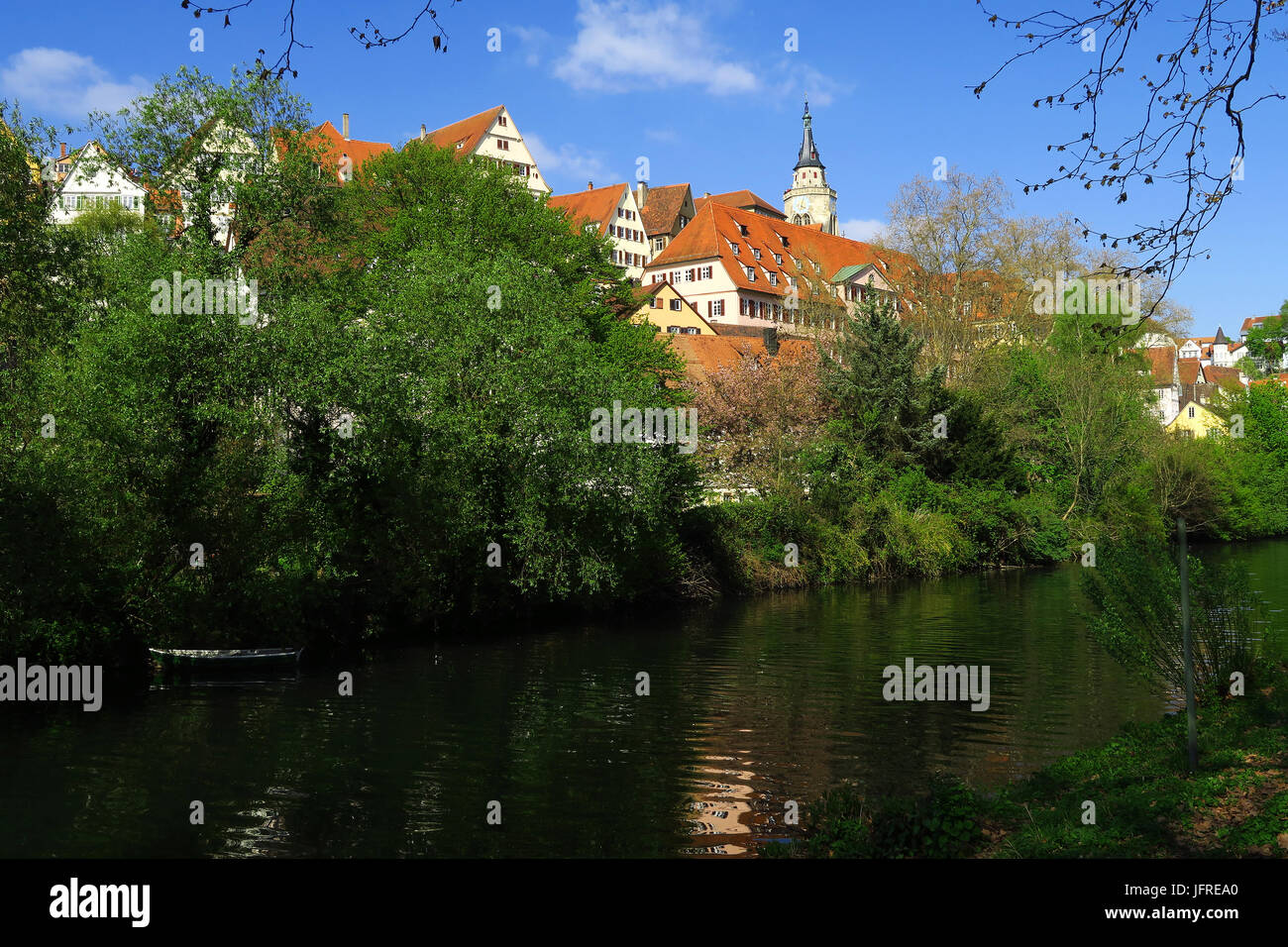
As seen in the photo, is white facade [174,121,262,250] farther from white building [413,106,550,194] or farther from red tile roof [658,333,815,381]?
white building [413,106,550,194]

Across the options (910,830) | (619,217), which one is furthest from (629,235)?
(910,830)

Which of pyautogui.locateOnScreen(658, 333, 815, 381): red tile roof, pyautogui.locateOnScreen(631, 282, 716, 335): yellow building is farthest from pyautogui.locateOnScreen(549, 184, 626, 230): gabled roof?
pyautogui.locateOnScreen(658, 333, 815, 381): red tile roof

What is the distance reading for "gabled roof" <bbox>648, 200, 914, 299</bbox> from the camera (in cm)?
9150

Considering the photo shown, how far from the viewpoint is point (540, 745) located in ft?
55.5

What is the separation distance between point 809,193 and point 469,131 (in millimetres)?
90836

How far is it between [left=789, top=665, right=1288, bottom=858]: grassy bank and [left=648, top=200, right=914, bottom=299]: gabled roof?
7825cm

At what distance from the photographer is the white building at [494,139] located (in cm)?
8988

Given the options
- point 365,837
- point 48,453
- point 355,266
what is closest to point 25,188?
point 355,266

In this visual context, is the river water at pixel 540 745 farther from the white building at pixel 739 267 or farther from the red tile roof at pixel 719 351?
→ the white building at pixel 739 267

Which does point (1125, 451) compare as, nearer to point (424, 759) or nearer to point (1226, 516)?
point (1226, 516)

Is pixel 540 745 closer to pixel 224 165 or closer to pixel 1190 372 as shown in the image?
pixel 224 165

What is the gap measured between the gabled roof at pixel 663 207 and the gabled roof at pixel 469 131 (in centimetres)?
2665
